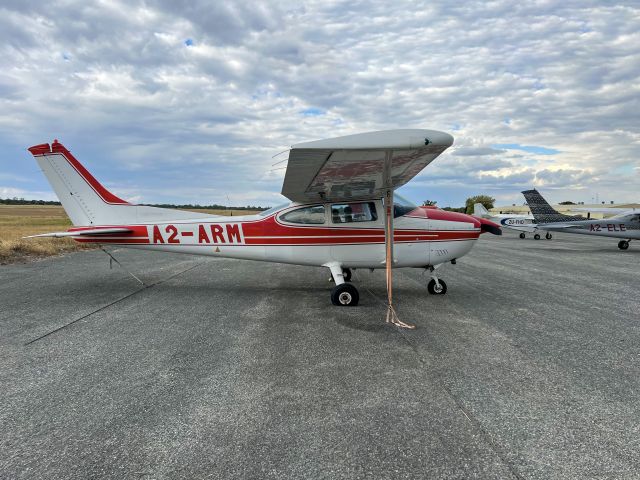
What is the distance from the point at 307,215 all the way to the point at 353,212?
931 millimetres

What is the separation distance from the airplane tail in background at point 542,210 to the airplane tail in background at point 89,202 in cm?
2381

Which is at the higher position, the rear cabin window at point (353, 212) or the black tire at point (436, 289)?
the rear cabin window at point (353, 212)

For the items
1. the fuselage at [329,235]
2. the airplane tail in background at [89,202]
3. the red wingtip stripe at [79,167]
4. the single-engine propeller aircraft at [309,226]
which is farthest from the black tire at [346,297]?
the red wingtip stripe at [79,167]

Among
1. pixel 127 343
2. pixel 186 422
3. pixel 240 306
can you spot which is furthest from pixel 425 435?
pixel 240 306

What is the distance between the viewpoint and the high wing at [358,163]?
14.5ft

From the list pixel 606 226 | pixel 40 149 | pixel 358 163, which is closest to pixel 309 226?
pixel 358 163

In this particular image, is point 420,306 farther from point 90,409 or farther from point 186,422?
point 90,409

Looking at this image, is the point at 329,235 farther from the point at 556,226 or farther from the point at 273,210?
the point at 556,226

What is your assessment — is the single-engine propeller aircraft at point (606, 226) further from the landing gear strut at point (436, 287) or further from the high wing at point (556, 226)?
the landing gear strut at point (436, 287)

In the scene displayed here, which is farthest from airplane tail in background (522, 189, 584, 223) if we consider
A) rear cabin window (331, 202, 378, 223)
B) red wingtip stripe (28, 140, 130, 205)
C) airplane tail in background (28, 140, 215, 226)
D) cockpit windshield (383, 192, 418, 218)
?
red wingtip stripe (28, 140, 130, 205)

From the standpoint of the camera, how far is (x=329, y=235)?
729 centimetres

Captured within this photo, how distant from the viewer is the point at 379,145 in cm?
439

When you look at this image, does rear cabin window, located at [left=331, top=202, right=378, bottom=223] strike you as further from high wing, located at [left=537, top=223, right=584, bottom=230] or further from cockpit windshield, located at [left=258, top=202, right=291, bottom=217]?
high wing, located at [left=537, top=223, right=584, bottom=230]

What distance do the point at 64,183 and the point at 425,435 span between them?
855 cm
